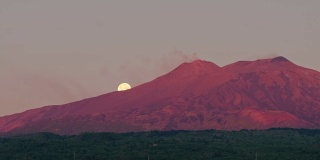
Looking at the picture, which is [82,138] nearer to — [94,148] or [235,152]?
[94,148]

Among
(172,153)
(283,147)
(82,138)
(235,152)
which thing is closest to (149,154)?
(172,153)

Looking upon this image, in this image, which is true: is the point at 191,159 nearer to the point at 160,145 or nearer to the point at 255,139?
the point at 160,145

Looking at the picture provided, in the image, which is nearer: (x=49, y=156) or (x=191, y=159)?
(x=191, y=159)

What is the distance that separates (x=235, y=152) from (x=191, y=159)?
1755 centimetres

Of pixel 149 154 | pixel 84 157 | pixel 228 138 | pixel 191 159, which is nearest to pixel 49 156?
pixel 84 157

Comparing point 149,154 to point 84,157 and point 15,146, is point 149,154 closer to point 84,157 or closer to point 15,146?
point 84,157

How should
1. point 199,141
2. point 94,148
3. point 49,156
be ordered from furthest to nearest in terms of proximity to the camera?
point 199,141 → point 94,148 → point 49,156

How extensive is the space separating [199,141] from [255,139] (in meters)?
20.2

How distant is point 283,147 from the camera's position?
16575 cm

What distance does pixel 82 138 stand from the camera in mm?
194000

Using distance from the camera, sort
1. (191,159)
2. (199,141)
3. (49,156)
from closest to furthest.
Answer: (191,159) < (49,156) < (199,141)

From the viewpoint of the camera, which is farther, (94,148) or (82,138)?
(82,138)

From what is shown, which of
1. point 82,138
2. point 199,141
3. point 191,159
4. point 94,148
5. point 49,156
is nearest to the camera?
point 191,159

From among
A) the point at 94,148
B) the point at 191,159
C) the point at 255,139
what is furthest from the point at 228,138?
the point at 191,159
